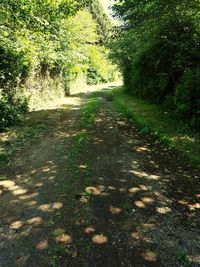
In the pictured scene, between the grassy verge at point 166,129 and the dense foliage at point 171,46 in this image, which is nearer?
the grassy verge at point 166,129

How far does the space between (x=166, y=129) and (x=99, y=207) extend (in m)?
6.09

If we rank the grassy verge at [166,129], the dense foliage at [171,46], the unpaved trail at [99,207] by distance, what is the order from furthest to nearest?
the dense foliage at [171,46] < the grassy verge at [166,129] < the unpaved trail at [99,207]

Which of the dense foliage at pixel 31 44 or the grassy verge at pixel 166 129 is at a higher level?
the dense foliage at pixel 31 44

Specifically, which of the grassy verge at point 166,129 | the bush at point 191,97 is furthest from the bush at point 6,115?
the bush at point 191,97

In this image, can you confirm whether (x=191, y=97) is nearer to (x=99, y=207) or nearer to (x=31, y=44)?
(x=99, y=207)

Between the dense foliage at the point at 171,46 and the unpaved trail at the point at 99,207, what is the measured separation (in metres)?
3.02

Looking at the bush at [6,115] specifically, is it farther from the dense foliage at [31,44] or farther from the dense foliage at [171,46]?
the dense foliage at [171,46]

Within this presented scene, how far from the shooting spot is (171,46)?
42.1 ft

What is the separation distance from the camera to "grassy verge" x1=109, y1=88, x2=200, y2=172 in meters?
8.23

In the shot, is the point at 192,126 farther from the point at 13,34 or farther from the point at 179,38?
the point at 13,34

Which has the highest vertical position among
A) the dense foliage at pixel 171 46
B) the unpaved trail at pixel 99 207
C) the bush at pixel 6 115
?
the dense foliage at pixel 171 46

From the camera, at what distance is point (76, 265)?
3713mm

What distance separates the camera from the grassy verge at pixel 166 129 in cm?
823

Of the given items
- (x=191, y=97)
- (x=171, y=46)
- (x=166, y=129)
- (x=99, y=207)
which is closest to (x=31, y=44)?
(x=171, y=46)
